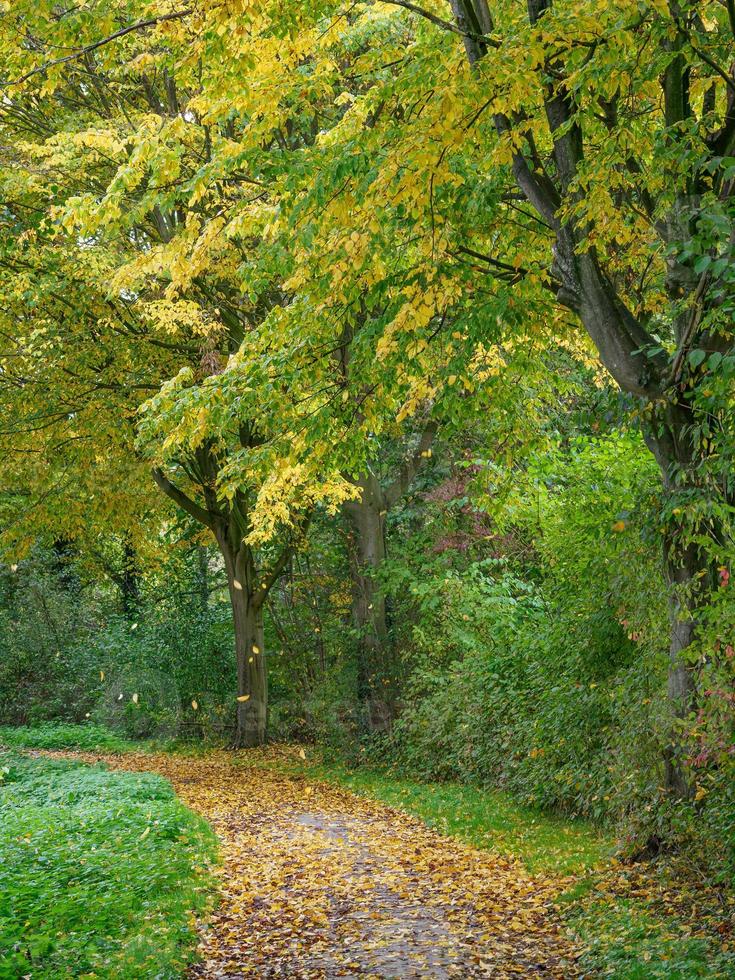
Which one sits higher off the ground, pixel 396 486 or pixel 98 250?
pixel 98 250

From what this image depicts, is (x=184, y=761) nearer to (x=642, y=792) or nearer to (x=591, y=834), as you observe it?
(x=591, y=834)

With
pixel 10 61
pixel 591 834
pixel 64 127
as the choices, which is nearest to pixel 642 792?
pixel 591 834

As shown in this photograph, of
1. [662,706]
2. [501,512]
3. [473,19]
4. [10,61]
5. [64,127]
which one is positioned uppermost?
[64,127]

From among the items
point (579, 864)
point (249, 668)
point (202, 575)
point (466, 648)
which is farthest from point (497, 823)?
point (202, 575)

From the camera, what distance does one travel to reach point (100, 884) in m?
7.38

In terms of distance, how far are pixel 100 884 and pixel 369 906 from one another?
7.11 feet

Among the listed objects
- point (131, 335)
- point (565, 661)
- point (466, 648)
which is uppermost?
point (131, 335)

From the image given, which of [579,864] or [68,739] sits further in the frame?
[68,739]

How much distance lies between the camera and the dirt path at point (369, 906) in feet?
21.4

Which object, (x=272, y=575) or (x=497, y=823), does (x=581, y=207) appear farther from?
(x=272, y=575)

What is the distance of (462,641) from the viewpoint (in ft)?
48.3

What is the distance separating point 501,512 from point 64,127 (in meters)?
9.36

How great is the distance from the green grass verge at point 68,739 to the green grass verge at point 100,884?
10.7 metres

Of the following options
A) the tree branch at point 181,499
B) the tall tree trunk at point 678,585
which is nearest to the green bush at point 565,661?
the tall tree trunk at point 678,585
